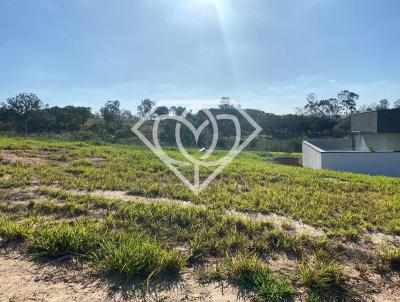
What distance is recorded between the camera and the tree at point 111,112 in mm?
38062

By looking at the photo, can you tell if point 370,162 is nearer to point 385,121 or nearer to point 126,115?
point 385,121

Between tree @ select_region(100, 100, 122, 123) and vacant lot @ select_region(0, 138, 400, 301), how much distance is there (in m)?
33.4

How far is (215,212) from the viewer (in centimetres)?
424

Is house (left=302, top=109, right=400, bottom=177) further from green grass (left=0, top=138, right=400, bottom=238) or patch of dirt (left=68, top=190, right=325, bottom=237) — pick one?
patch of dirt (left=68, top=190, right=325, bottom=237)

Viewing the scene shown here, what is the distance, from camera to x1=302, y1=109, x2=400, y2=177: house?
11195mm

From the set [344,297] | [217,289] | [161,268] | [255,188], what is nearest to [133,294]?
[161,268]

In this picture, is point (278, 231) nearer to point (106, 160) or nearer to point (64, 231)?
point (64, 231)

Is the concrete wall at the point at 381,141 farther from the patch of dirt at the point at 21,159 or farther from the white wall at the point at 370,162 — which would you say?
the patch of dirt at the point at 21,159

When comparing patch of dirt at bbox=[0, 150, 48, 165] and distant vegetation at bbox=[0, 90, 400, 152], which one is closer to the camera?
patch of dirt at bbox=[0, 150, 48, 165]

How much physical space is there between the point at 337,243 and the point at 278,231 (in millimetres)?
613

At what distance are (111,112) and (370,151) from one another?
34.7 metres

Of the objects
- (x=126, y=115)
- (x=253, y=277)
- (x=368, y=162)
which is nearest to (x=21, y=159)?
(x=253, y=277)

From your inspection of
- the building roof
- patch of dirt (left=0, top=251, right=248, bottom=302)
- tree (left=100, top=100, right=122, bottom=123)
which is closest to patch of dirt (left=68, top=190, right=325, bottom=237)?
patch of dirt (left=0, top=251, right=248, bottom=302)

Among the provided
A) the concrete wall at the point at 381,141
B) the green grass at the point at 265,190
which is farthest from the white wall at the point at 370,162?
the green grass at the point at 265,190
